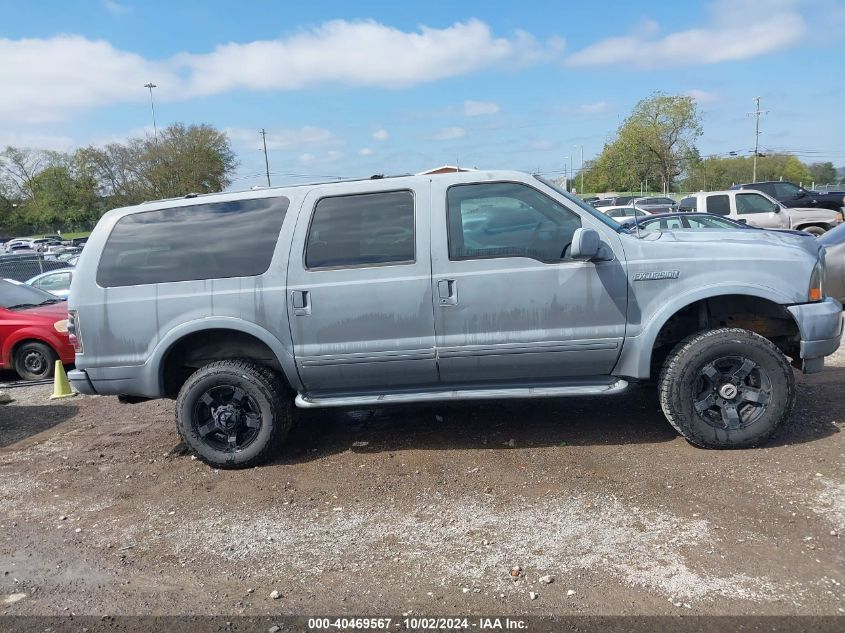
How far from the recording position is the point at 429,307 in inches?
185

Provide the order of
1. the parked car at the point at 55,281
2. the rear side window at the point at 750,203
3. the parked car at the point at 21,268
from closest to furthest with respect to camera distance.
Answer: the parked car at the point at 55,281 < the rear side window at the point at 750,203 < the parked car at the point at 21,268

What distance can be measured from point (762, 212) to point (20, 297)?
16.1 m

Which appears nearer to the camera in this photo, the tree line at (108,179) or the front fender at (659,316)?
the front fender at (659,316)

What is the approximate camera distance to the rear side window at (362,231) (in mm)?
4781

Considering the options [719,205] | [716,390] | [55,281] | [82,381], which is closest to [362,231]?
[82,381]

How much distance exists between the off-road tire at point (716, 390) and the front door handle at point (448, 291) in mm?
1548

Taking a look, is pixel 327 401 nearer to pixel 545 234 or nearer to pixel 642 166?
pixel 545 234

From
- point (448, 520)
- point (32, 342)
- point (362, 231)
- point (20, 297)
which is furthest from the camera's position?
point (20, 297)

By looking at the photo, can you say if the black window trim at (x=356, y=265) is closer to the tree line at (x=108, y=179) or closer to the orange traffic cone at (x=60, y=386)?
the orange traffic cone at (x=60, y=386)

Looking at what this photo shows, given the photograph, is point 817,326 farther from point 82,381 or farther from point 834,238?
point 82,381

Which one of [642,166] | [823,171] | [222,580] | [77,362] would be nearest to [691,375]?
[222,580]

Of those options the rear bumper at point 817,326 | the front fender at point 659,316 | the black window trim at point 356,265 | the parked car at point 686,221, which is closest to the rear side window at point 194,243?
the black window trim at point 356,265

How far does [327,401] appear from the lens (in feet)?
16.1

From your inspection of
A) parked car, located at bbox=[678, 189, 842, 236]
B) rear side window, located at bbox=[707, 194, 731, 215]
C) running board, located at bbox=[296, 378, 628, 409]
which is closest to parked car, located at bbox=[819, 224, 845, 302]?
running board, located at bbox=[296, 378, 628, 409]
